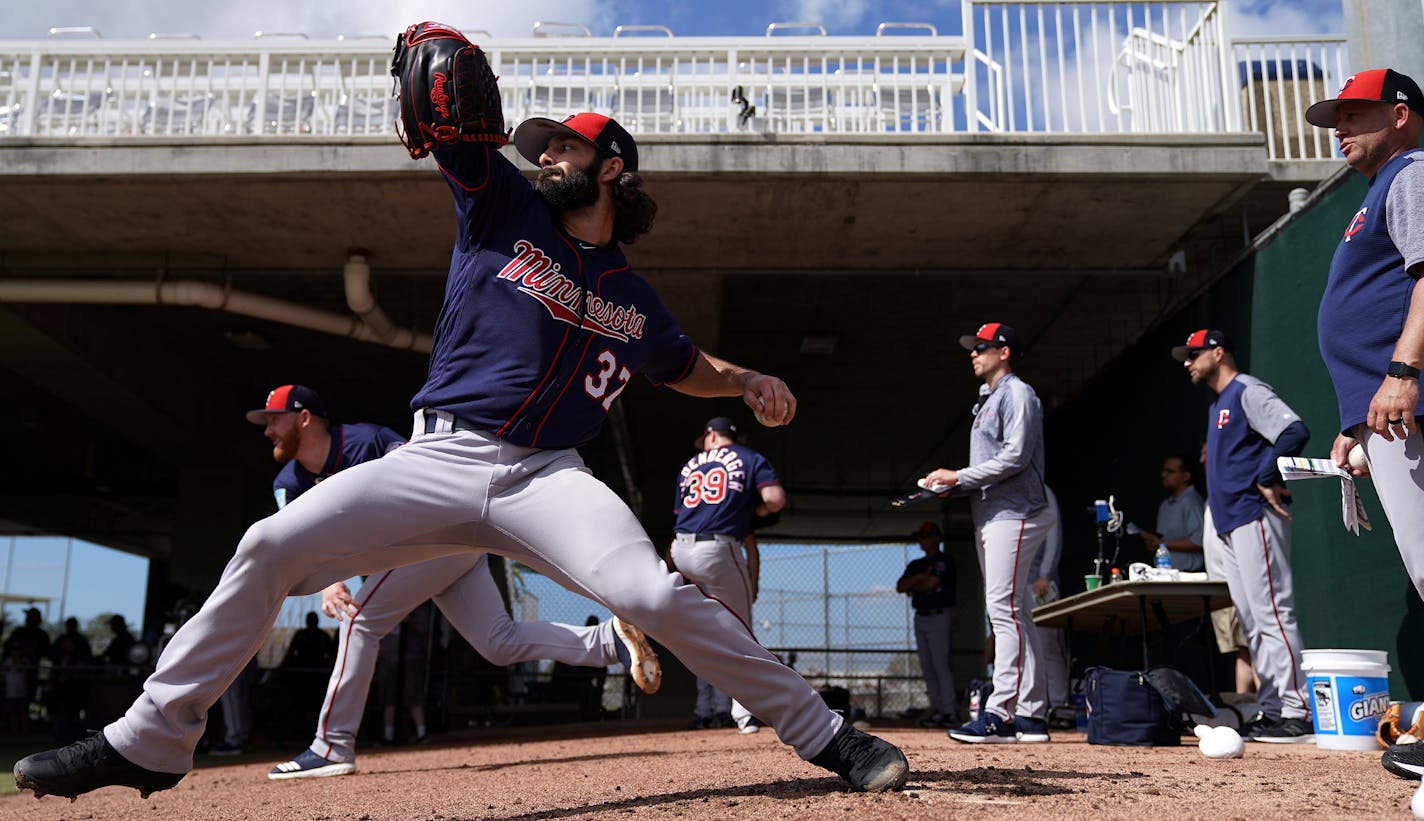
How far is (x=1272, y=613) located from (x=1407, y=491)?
3.12 metres

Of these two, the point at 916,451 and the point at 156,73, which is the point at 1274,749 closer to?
the point at 156,73

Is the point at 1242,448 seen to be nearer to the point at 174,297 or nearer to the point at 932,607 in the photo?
the point at 932,607

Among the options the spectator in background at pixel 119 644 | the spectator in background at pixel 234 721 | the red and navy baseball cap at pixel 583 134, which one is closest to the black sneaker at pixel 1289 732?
the red and navy baseball cap at pixel 583 134

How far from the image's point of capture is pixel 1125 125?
9680mm

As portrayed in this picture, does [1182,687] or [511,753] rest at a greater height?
[1182,687]

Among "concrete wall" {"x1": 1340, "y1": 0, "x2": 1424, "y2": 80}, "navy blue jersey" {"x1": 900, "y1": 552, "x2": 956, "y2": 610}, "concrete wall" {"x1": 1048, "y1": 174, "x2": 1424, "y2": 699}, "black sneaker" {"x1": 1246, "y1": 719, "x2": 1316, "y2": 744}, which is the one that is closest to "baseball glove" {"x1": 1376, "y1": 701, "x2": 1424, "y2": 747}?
"black sneaker" {"x1": 1246, "y1": 719, "x2": 1316, "y2": 744}

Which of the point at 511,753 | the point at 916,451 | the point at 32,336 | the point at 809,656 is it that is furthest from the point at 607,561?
the point at 916,451

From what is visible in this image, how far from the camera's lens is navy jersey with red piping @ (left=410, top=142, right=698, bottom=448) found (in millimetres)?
2941

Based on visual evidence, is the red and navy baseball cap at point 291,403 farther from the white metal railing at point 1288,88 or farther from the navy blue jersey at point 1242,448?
the white metal railing at point 1288,88

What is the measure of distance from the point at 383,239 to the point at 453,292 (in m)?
8.08

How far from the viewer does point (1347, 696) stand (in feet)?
17.1

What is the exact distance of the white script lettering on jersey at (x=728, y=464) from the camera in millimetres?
7637

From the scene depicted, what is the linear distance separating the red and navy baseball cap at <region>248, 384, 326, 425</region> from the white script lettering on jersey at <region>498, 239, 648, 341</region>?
2651mm

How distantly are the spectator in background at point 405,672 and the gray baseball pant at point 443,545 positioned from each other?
684cm
